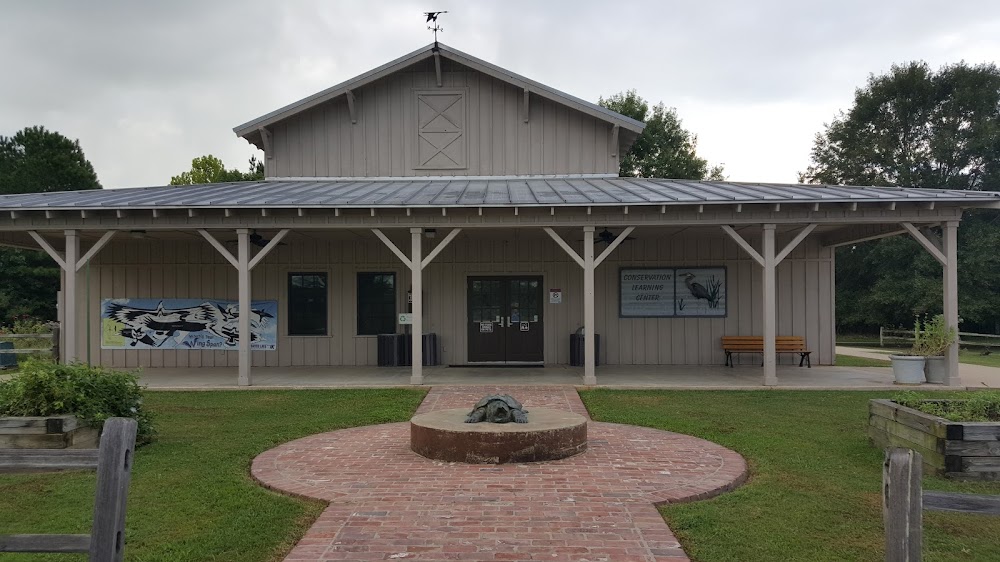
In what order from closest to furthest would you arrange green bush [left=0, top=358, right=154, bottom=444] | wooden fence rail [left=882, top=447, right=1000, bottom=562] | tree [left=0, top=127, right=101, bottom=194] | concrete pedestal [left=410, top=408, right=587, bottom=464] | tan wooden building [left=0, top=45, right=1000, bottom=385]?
wooden fence rail [left=882, top=447, right=1000, bottom=562]
concrete pedestal [left=410, top=408, right=587, bottom=464]
green bush [left=0, top=358, right=154, bottom=444]
tan wooden building [left=0, top=45, right=1000, bottom=385]
tree [left=0, top=127, right=101, bottom=194]

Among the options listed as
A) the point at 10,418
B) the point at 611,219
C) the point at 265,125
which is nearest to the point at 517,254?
the point at 611,219

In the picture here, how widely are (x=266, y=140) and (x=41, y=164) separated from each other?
28.3 meters

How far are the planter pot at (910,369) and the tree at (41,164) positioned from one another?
129 ft

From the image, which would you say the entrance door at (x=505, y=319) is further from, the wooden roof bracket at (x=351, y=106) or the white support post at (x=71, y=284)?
the white support post at (x=71, y=284)

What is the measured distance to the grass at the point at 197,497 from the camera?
464 cm

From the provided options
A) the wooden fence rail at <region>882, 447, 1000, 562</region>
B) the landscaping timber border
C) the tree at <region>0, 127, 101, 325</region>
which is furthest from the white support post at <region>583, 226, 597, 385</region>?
the tree at <region>0, 127, 101, 325</region>

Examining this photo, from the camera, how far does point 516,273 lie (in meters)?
15.7

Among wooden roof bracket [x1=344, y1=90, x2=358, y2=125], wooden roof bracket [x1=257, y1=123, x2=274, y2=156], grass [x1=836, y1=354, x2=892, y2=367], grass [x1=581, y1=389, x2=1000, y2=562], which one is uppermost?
wooden roof bracket [x1=344, y1=90, x2=358, y2=125]

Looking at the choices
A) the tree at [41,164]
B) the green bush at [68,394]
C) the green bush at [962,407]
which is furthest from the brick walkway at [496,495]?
the tree at [41,164]

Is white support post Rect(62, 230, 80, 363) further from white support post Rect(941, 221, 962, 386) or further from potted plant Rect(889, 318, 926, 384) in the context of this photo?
white support post Rect(941, 221, 962, 386)

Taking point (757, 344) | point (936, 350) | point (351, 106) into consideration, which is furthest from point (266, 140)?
point (936, 350)

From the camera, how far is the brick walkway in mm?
4527

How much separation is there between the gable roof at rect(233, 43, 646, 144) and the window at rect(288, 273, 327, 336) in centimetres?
391

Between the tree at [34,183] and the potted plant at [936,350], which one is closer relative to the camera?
the potted plant at [936,350]
